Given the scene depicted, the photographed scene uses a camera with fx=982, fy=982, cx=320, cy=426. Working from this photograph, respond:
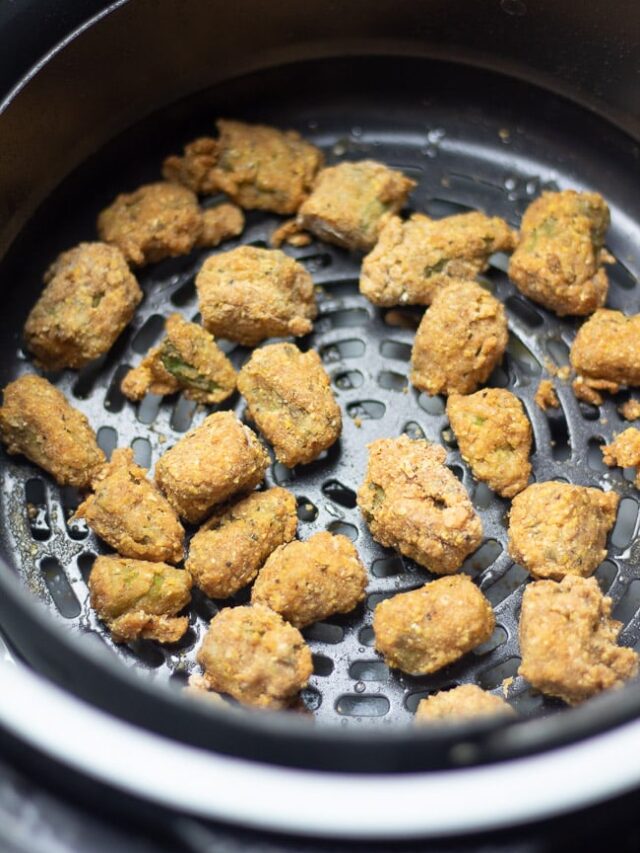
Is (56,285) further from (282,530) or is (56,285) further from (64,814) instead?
(64,814)

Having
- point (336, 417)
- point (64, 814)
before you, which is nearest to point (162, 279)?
point (336, 417)

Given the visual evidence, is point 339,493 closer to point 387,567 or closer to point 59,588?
point 387,567

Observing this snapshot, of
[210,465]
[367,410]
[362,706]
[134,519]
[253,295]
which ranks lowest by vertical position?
[362,706]

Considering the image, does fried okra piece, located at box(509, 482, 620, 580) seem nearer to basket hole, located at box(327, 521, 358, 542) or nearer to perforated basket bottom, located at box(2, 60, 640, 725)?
perforated basket bottom, located at box(2, 60, 640, 725)

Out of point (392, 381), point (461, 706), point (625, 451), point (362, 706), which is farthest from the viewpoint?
point (392, 381)

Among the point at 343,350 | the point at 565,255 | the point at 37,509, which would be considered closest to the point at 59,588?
the point at 37,509

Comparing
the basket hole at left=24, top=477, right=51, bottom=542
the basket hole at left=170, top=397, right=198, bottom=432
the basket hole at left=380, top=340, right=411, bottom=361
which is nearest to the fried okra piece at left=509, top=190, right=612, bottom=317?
the basket hole at left=380, top=340, right=411, bottom=361
